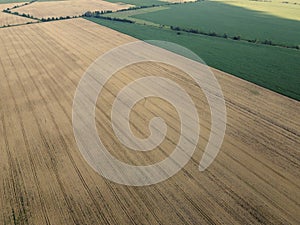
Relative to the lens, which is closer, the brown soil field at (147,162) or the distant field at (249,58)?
the brown soil field at (147,162)

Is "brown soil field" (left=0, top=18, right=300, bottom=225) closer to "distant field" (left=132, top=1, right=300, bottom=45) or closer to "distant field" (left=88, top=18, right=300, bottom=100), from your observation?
"distant field" (left=88, top=18, right=300, bottom=100)

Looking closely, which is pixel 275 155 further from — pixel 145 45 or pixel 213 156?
pixel 145 45

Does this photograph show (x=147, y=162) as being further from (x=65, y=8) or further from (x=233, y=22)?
(x=65, y=8)

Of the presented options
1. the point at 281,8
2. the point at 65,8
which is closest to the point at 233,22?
the point at 281,8

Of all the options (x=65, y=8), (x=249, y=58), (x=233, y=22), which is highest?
(x=65, y=8)

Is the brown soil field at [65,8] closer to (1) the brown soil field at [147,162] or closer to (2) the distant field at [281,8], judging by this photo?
(2) the distant field at [281,8]

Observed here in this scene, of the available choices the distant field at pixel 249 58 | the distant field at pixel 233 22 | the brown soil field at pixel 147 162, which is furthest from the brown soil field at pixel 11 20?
the brown soil field at pixel 147 162
